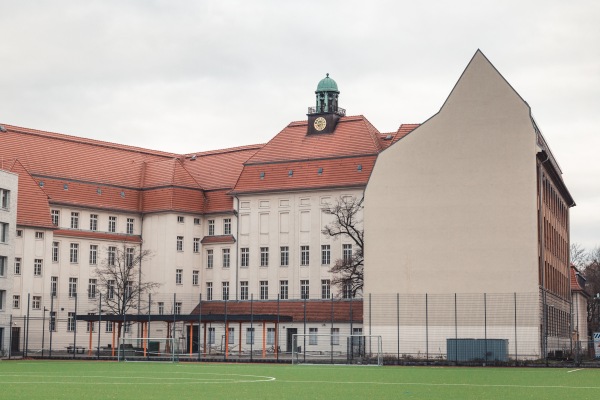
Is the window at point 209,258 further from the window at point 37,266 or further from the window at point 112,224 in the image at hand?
the window at point 37,266

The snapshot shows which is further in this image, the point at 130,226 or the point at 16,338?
the point at 130,226

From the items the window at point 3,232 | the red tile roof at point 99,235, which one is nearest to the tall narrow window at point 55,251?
the red tile roof at point 99,235

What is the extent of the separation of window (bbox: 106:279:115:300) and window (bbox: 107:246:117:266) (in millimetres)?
2580

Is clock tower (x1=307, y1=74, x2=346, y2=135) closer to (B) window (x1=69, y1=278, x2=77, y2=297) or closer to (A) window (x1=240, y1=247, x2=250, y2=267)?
(A) window (x1=240, y1=247, x2=250, y2=267)

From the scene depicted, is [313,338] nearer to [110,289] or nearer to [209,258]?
[110,289]

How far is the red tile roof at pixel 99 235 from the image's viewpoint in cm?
10931

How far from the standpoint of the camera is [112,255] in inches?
4441

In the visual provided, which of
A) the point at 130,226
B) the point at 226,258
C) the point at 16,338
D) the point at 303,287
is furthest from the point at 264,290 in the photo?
the point at 16,338

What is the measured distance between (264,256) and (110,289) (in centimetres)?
1555

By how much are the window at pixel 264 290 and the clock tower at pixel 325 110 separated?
53.3 ft

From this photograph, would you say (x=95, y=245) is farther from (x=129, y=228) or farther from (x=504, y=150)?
(x=504, y=150)

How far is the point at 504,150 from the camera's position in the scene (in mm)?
74062

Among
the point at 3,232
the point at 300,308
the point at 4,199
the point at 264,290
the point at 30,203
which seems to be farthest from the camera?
the point at 264,290

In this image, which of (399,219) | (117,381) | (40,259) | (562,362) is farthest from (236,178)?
(117,381)
